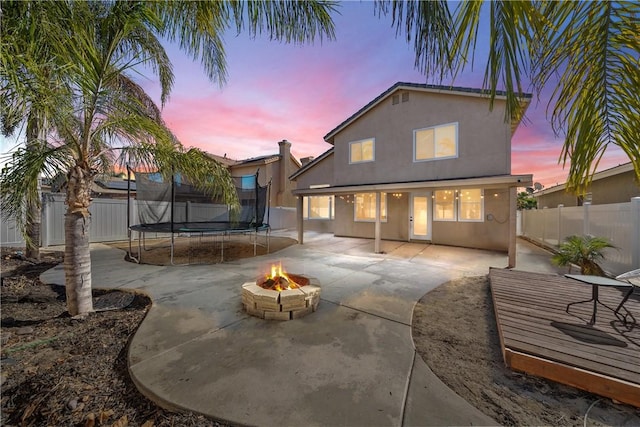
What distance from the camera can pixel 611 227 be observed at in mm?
5289

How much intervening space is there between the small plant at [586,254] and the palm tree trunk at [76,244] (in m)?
8.89

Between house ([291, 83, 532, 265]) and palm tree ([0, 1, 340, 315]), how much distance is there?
628cm

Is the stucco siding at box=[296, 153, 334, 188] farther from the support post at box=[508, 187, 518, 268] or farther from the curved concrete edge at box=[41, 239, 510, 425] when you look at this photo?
the curved concrete edge at box=[41, 239, 510, 425]

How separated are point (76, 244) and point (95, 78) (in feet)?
7.03

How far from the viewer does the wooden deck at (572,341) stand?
6.15ft

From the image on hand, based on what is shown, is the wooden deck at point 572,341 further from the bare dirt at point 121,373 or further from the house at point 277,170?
the house at point 277,170

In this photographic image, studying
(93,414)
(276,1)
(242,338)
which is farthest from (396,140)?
(93,414)

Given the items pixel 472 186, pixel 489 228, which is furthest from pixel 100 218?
pixel 489 228

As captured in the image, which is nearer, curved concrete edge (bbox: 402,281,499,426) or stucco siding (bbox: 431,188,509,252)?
curved concrete edge (bbox: 402,281,499,426)

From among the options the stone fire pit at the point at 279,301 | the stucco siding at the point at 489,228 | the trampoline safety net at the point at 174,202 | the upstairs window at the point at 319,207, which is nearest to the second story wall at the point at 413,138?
the stucco siding at the point at 489,228

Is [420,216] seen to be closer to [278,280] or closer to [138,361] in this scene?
[278,280]

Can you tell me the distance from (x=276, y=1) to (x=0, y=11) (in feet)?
8.58

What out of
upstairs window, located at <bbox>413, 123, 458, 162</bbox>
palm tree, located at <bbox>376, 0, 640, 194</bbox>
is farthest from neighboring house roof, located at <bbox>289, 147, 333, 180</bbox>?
palm tree, located at <bbox>376, 0, 640, 194</bbox>

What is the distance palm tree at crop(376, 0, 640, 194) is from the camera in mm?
795
